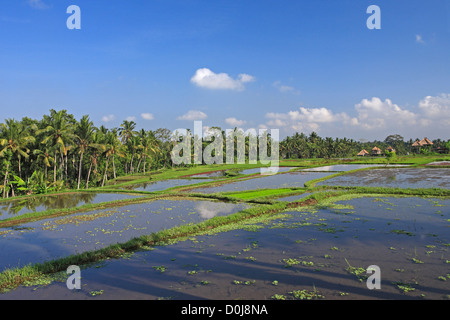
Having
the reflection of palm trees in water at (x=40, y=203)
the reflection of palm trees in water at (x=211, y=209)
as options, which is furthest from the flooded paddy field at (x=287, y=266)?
the reflection of palm trees in water at (x=40, y=203)

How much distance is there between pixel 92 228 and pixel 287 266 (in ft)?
26.3

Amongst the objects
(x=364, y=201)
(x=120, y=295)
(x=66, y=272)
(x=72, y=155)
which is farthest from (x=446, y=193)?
(x=72, y=155)

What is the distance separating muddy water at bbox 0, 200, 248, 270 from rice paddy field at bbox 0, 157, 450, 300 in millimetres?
46

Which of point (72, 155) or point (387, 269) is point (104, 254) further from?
point (72, 155)

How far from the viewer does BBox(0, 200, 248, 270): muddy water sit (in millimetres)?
8492

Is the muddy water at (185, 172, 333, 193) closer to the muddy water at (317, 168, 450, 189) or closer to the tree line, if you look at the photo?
the muddy water at (317, 168, 450, 189)

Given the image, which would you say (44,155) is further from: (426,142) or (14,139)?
(426,142)

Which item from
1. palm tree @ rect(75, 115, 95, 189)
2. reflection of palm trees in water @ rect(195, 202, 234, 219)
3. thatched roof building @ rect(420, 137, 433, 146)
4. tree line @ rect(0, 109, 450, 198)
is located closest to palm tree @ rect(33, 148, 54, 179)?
tree line @ rect(0, 109, 450, 198)

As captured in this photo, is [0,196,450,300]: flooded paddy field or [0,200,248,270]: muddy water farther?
[0,200,248,270]: muddy water

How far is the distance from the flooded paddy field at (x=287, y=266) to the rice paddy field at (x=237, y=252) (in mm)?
26

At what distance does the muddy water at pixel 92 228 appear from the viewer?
849 cm

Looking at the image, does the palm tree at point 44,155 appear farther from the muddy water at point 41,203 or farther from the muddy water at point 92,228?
the muddy water at point 92,228

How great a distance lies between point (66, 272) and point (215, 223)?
17.5 ft

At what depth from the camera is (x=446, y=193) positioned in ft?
49.3
